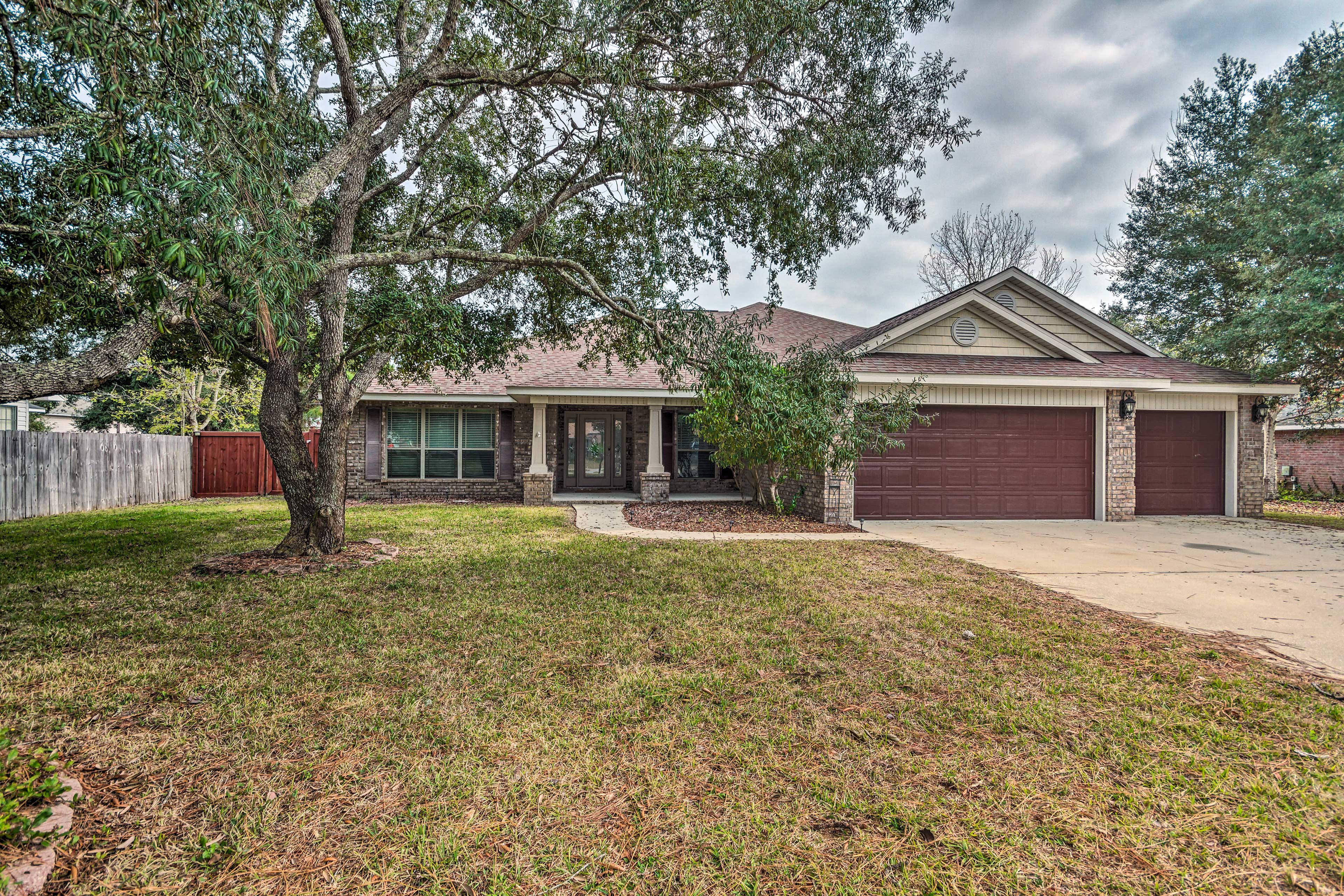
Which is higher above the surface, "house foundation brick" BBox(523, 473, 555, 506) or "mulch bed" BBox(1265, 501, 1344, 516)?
"house foundation brick" BBox(523, 473, 555, 506)

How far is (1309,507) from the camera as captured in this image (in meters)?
14.2

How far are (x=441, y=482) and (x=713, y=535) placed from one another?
7.92m

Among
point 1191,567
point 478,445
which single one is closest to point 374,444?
point 478,445

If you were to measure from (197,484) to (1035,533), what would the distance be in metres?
18.7

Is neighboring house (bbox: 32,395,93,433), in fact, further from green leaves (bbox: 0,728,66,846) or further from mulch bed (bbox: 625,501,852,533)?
green leaves (bbox: 0,728,66,846)

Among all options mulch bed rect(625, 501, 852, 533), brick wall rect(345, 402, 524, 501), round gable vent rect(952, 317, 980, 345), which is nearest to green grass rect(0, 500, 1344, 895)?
mulch bed rect(625, 501, 852, 533)

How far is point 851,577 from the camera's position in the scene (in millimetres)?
6211

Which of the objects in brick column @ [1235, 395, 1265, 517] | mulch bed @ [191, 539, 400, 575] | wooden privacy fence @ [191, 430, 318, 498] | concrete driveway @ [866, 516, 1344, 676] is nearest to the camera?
concrete driveway @ [866, 516, 1344, 676]

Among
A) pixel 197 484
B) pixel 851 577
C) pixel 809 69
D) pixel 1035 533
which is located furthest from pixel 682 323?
pixel 197 484

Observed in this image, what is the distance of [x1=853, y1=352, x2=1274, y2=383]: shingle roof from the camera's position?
10.1 meters

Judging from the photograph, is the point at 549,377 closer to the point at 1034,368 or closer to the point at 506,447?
the point at 506,447

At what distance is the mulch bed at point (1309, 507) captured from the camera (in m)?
12.8

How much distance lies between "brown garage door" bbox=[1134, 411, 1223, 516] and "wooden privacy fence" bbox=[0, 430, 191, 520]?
20.7m

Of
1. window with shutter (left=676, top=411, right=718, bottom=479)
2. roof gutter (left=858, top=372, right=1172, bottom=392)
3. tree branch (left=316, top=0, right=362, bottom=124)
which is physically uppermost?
tree branch (left=316, top=0, right=362, bottom=124)
